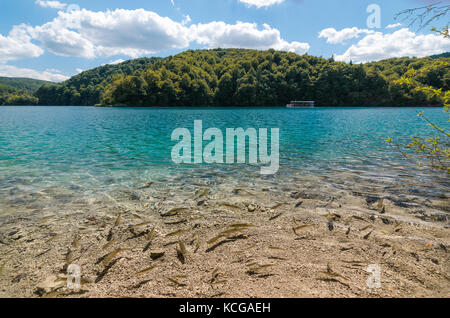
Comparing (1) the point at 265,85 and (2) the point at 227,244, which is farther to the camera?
(1) the point at 265,85

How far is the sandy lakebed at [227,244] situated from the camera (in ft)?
12.6

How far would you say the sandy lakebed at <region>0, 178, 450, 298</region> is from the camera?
3838mm

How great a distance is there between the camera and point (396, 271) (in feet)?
13.6

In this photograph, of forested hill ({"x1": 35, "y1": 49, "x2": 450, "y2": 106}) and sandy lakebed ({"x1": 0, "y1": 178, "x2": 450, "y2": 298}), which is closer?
sandy lakebed ({"x1": 0, "y1": 178, "x2": 450, "y2": 298})

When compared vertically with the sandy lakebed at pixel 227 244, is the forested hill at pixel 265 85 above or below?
above

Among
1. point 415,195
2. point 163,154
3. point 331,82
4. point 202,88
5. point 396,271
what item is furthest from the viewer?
point 331,82

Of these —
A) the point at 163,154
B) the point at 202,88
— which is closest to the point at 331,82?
the point at 202,88

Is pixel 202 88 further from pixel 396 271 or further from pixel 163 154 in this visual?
pixel 396 271

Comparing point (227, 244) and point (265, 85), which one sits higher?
point (265, 85)

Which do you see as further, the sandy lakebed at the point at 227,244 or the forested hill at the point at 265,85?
the forested hill at the point at 265,85

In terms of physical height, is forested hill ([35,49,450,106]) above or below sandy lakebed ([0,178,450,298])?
above

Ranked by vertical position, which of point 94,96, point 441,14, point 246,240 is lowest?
point 246,240

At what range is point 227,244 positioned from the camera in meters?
5.23

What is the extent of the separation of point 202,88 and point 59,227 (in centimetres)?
14720
